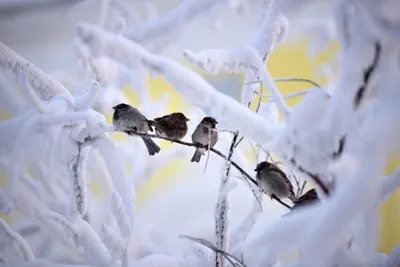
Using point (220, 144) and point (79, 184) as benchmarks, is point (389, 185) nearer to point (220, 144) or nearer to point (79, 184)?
point (220, 144)

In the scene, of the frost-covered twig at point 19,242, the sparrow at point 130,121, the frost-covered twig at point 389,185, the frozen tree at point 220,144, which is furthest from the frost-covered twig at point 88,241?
the frost-covered twig at point 389,185

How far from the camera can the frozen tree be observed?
2.92 ft

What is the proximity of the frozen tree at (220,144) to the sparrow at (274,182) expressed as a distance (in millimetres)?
44

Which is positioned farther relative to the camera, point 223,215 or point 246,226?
point 246,226

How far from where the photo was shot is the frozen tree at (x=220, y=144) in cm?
89

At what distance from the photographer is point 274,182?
118 centimetres

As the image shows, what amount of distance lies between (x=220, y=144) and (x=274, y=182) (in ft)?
1.06

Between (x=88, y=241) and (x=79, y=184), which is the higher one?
(x=79, y=184)

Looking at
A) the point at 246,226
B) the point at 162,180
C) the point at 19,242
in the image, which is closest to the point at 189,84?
the point at 246,226

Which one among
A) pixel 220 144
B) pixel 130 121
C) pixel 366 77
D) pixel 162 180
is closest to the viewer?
pixel 366 77

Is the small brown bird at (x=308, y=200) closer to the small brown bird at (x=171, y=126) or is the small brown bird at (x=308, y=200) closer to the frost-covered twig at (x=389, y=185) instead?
the frost-covered twig at (x=389, y=185)

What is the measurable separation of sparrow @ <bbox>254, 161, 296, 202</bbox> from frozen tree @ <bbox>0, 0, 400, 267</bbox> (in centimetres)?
4

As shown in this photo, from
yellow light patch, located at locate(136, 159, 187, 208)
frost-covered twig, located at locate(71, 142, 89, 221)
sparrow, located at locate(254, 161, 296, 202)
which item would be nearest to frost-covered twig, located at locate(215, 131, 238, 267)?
sparrow, located at locate(254, 161, 296, 202)

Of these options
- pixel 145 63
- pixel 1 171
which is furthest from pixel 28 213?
pixel 145 63
